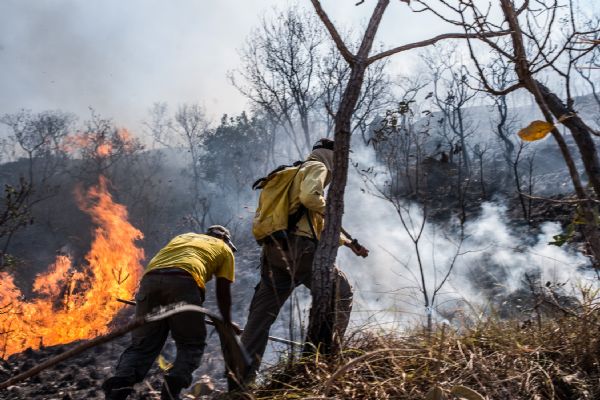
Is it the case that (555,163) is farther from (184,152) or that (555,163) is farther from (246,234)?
(184,152)

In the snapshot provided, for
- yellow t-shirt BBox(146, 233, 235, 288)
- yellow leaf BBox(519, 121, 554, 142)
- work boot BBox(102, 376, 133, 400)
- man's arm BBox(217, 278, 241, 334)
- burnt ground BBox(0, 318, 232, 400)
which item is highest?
yellow leaf BBox(519, 121, 554, 142)

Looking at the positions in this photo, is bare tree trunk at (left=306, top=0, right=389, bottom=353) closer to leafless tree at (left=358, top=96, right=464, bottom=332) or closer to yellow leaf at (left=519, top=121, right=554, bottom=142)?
leafless tree at (left=358, top=96, right=464, bottom=332)

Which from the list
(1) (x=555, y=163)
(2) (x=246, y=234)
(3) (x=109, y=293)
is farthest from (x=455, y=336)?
(1) (x=555, y=163)

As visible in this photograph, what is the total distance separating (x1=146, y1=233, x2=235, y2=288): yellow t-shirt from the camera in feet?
11.1

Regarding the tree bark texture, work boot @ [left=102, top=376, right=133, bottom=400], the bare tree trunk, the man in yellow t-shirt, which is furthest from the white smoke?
the tree bark texture

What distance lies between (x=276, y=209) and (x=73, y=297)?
11574mm

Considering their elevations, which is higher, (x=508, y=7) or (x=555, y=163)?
(x=555, y=163)

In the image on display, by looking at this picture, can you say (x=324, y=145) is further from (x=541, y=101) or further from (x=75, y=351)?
(x=75, y=351)

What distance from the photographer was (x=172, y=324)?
321 cm

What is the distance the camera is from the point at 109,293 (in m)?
11.5

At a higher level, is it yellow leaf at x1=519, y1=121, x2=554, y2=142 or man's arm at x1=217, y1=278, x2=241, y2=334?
yellow leaf at x1=519, y1=121, x2=554, y2=142

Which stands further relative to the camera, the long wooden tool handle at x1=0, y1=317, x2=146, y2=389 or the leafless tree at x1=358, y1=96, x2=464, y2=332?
the leafless tree at x1=358, y1=96, x2=464, y2=332

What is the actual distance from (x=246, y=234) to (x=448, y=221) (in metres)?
8.34

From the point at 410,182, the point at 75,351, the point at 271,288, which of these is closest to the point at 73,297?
the point at 410,182
